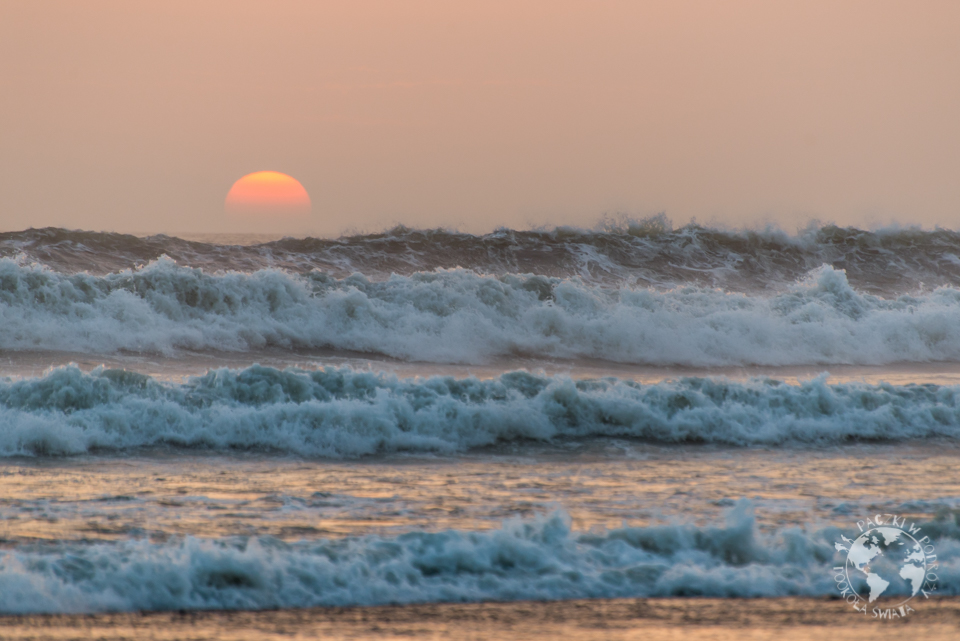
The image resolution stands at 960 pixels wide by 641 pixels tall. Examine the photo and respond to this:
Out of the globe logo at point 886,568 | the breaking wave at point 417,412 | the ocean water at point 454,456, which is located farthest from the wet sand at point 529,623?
the breaking wave at point 417,412

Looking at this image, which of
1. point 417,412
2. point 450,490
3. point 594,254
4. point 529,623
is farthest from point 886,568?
point 594,254

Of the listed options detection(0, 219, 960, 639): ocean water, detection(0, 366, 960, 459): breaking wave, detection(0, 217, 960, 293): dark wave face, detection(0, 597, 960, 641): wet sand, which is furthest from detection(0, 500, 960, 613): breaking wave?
detection(0, 217, 960, 293): dark wave face

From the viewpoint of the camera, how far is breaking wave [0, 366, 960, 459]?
871 cm

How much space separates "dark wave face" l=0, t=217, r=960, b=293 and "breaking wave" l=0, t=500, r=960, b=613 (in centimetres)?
1805

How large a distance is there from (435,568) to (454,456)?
3626 mm

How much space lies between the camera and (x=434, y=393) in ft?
32.5

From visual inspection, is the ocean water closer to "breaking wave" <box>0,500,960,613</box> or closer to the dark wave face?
"breaking wave" <box>0,500,960,613</box>

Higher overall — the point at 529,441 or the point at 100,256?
the point at 100,256

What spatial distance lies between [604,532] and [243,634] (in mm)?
2385

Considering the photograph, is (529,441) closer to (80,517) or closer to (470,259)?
(80,517)

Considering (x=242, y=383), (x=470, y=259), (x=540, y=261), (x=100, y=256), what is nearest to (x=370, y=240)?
(x=470, y=259)

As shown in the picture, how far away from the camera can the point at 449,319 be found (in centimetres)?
1802

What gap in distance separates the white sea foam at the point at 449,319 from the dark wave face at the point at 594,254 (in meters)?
4.34

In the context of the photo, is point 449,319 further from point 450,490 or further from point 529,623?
point 529,623
